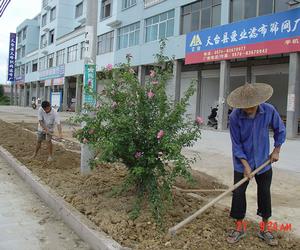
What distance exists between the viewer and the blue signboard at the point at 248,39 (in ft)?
68.6

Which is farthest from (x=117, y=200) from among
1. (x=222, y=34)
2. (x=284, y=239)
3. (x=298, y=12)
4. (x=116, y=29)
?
(x=116, y=29)

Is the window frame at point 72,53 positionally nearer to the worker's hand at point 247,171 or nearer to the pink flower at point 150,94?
the pink flower at point 150,94

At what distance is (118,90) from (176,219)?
1723 millimetres

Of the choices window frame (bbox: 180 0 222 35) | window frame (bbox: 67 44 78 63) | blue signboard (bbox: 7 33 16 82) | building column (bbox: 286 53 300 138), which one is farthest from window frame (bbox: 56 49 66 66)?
building column (bbox: 286 53 300 138)

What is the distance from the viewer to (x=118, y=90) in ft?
18.3

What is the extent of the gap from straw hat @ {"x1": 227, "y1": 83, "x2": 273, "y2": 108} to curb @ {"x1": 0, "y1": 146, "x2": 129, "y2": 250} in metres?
1.86

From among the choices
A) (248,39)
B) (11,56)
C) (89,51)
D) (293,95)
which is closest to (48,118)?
(89,51)

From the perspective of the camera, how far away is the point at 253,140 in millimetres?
4590

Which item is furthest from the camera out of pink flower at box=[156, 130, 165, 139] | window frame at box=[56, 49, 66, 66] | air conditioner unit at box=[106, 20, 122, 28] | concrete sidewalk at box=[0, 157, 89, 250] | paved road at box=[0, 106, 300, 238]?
window frame at box=[56, 49, 66, 66]

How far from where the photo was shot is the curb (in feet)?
15.1

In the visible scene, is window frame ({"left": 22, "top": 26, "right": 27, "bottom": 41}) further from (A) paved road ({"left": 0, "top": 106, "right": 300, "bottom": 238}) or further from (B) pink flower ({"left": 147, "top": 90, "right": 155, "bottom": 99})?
(B) pink flower ({"left": 147, "top": 90, "right": 155, "bottom": 99})

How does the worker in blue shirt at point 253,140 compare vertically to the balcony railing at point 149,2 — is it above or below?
below

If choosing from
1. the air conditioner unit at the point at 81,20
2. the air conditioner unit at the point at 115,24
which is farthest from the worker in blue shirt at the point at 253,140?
the air conditioner unit at the point at 81,20

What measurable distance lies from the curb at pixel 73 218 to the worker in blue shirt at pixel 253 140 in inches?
50.6
